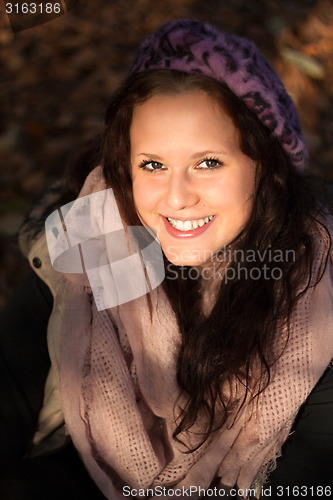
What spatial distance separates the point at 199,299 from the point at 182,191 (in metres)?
0.38

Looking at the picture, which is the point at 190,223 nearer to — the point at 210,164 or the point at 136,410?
the point at 210,164

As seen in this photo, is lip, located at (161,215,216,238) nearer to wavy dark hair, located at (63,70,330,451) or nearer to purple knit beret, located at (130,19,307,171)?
wavy dark hair, located at (63,70,330,451)

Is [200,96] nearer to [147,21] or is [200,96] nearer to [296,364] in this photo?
[296,364]

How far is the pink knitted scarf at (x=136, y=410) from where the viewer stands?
1367 mm

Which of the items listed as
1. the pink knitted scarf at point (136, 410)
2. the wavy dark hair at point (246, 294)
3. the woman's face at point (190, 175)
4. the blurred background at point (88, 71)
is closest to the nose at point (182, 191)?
the woman's face at point (190, 175)

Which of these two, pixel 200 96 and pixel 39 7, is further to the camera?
pixel 39 7

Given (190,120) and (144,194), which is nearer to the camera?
(190,120)

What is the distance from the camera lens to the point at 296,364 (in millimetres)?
1264

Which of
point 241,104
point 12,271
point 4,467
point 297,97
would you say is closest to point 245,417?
point 4,467

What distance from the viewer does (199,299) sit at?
1.44 m

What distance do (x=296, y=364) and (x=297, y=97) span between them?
184cm

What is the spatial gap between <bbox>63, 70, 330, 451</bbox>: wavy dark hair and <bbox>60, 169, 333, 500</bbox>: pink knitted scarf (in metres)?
0.05

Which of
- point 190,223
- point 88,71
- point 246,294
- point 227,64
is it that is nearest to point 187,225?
point 190,223

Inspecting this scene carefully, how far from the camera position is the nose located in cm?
120
